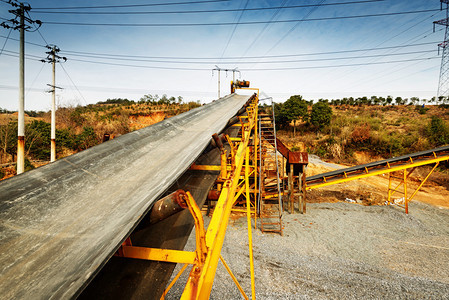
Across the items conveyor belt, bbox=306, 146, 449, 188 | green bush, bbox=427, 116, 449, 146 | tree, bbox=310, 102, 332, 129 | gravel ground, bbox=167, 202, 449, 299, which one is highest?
tree, bbox=310, 102, 332, 129

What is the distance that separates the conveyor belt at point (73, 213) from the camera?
922 millimetres

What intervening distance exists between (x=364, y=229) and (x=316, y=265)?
4300mm

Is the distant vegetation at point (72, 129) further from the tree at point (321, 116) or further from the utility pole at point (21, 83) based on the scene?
the tree at point (321, 116)

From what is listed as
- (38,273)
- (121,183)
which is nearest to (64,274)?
(38,273)

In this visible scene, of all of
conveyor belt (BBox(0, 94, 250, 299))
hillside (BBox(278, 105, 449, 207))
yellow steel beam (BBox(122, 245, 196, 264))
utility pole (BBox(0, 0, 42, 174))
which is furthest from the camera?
hillside (BBox(278, 105, 449, 207))

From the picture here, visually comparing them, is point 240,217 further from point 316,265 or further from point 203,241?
point 203,241

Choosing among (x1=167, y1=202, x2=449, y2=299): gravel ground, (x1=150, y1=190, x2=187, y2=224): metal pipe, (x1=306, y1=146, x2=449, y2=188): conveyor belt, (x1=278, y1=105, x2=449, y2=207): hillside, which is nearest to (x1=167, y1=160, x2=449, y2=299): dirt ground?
(x1=167, y1=202, x2=449, y2=299): gravel ground

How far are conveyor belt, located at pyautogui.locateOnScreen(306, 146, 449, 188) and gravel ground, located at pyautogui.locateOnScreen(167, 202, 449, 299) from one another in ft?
7.42

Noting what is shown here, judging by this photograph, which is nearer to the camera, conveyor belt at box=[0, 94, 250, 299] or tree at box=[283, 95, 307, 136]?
conveyor belt at box=[0, 94, 250, 299]

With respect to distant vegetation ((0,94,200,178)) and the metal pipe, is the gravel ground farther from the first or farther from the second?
distant vegetation ((0,94,200,178))

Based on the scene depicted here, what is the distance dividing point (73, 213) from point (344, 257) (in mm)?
8949

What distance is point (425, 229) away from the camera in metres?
9.18

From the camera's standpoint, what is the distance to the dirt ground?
18.2ft

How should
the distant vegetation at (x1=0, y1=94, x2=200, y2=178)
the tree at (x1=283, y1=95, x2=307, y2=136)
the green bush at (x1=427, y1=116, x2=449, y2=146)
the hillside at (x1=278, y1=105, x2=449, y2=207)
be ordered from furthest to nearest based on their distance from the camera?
the tree at (x1=283, y1=95, x2=307, y2=136), the green bush at (x1=427, y1=116, x2=449, y2=146), the distant vegetation at (x1=0, y1=94, x2=200, y2=178), the hillside at (x1=278, y1=105, x2=449, y2=207)
